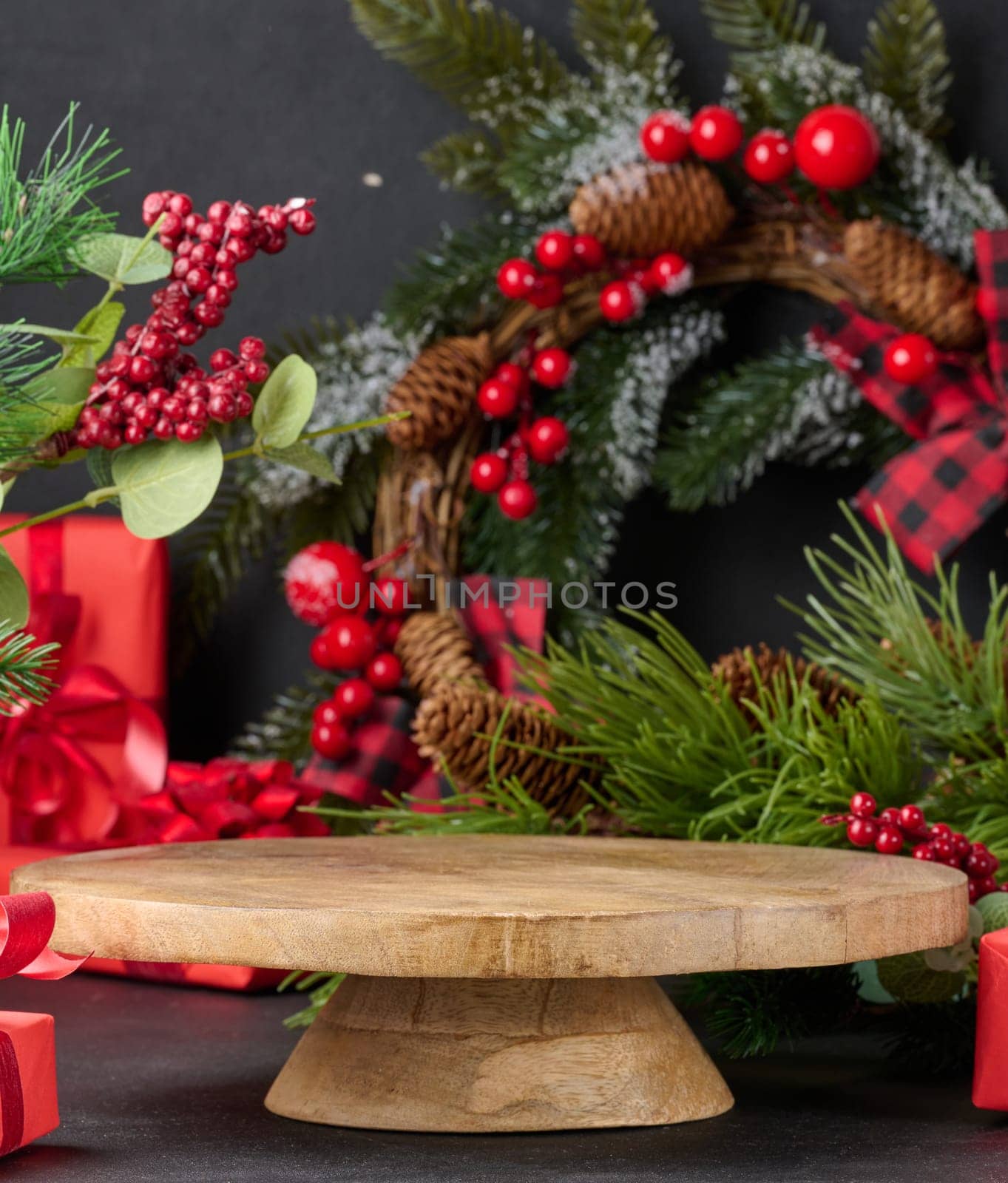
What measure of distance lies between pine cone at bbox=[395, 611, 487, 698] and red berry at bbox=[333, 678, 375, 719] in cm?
4

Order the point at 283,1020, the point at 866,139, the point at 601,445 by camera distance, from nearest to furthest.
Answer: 1. the point at 283,1020
2. the point at 866,139
3. the point at 601,445

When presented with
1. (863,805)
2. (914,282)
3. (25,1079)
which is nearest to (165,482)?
(25,1079)

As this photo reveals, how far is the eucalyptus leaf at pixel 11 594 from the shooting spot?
30.4 inches

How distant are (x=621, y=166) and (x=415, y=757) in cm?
46

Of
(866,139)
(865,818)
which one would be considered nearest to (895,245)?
(866,139)

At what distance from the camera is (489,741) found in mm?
1027

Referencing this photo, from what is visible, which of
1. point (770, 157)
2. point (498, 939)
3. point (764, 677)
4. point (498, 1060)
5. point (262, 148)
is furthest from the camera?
point (262, 148)

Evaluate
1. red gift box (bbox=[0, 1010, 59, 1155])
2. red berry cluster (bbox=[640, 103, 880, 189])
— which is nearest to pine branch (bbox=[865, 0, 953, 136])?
red berry cluster (bbox=[640, 103, 880, 189])

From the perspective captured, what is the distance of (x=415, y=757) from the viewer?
3.91ft

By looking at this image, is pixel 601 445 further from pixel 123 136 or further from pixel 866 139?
pixel 123 136

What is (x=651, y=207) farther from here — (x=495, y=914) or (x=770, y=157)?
(x=495, y=914)

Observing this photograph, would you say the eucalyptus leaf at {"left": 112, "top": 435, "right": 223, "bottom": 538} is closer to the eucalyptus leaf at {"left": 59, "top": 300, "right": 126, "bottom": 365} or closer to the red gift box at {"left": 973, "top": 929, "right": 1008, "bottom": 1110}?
the eucalyptus leaf at {"left": 59, "top": 300, "right": 126, "bottom": 365}

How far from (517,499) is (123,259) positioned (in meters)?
0.44

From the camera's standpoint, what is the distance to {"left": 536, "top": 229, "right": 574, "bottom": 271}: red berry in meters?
1.15
